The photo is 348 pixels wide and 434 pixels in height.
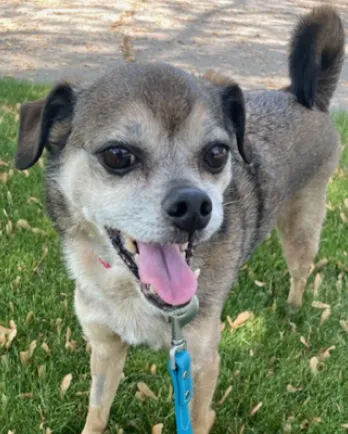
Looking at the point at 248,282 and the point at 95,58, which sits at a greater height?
the point at 248,282

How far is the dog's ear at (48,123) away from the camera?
2621 mm

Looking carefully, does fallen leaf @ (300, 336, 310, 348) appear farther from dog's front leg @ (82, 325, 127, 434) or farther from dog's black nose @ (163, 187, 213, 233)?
dog's black nose @ (163, 187, 213, 233)

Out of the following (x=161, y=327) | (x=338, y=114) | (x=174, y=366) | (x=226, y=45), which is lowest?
(x=226, y=45)

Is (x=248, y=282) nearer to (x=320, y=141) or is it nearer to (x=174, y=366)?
(x=320, y=141)

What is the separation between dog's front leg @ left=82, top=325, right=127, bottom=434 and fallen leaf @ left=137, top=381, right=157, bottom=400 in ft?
0.60

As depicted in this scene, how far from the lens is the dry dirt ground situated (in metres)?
9.51

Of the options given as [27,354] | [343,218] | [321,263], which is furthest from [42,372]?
[343,218]

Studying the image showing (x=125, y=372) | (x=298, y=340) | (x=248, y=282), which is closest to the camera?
(x=125, y=372)

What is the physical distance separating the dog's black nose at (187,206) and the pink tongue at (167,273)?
0.60 ft

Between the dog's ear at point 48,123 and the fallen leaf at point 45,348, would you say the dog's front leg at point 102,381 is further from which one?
the dog's ear at point 48,123

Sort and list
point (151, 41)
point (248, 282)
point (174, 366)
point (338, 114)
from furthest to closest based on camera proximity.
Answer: point (151, 41) → point (338, 114) → point (248, 282) → point (174, 366)

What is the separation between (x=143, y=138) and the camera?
240 centimetres

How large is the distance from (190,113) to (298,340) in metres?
1.96

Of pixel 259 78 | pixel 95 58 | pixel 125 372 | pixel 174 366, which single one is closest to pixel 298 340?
pixel 125 372
